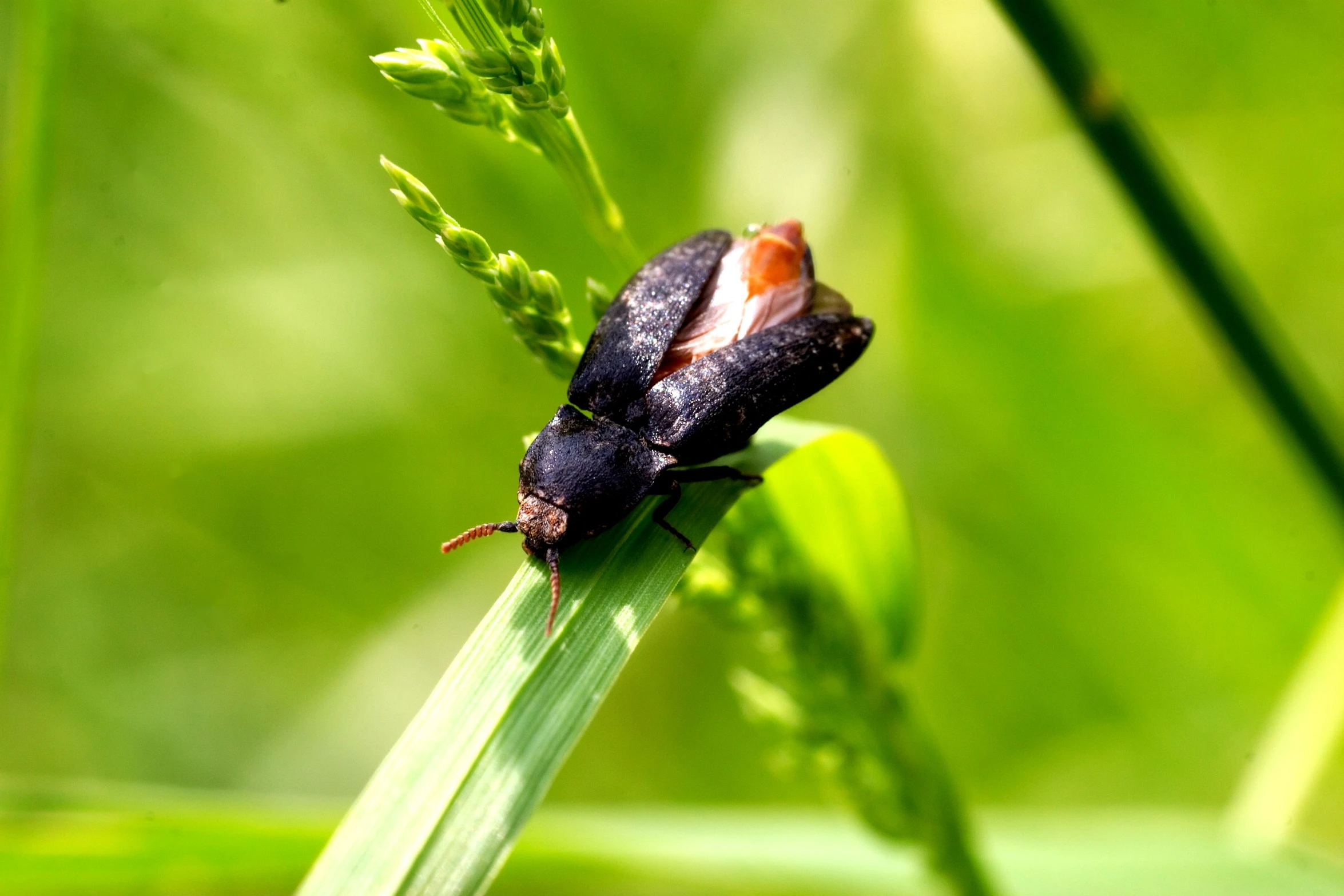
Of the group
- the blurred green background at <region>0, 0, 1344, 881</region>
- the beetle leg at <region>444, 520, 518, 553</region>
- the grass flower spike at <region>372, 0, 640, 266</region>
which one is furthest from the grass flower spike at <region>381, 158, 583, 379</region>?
the blurred green background at <region>0, 0, 1344, 881</region>

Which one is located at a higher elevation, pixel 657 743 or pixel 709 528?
pixel 709 528

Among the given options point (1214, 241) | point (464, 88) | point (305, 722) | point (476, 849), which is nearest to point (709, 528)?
point (476, 849)

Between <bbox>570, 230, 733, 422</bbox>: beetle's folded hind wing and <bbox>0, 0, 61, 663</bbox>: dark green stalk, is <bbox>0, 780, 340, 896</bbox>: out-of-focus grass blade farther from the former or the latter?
<bbox>570, 230, 733, 422</bbox>: beetle's folded hind wing

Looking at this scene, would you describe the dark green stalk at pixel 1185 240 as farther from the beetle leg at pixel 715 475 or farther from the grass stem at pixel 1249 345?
the beetle leg at pixel 715 475

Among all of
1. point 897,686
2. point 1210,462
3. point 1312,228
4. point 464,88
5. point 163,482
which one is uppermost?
point 464,88

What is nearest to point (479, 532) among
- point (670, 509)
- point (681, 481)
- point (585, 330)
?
point (681, 481)

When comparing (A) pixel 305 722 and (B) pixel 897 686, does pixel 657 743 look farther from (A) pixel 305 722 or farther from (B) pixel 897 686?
(B) pixel 897 686
